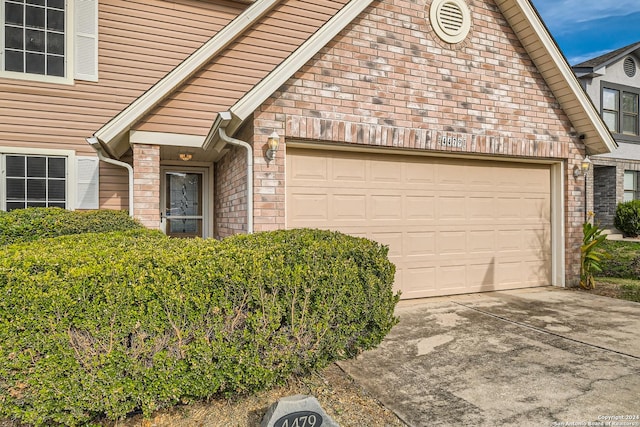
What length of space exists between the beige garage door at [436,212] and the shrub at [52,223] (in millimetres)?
2994

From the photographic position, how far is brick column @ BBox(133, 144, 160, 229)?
6.31m

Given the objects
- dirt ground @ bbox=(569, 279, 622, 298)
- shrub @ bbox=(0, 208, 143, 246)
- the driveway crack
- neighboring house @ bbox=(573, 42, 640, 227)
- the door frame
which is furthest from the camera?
neighboring house @ bbox=(573, 42, 640, 227)

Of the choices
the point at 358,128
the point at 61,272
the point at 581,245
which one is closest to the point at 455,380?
the point at 61,272

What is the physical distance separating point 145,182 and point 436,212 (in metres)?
4.96

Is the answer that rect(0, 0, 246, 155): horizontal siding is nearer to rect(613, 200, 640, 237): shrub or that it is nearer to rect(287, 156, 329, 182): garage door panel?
rect(287, 156, 329, 182): garage door panel

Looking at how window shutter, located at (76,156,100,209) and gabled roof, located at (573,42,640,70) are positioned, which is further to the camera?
gabled roof, located at (573,42,640,70)

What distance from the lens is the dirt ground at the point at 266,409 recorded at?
9.13 ft

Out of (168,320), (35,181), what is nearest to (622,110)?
(168,320)

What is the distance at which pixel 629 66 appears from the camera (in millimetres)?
15578

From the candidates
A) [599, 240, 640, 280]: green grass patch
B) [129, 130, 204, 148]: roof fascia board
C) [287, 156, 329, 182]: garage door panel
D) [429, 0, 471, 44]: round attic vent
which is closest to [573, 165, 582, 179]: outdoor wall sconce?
[599, 240, 640, 280]: green grass patch

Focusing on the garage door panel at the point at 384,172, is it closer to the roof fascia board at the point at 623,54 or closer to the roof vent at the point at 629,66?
the roof fascia board at the point at 623,54

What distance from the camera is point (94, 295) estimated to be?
2490mm

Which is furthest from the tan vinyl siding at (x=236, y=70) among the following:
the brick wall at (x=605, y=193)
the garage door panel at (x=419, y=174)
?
the brick wall at (x=605, y=193)

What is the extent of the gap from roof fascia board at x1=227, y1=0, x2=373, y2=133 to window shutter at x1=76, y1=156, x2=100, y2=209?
377 centimetres
